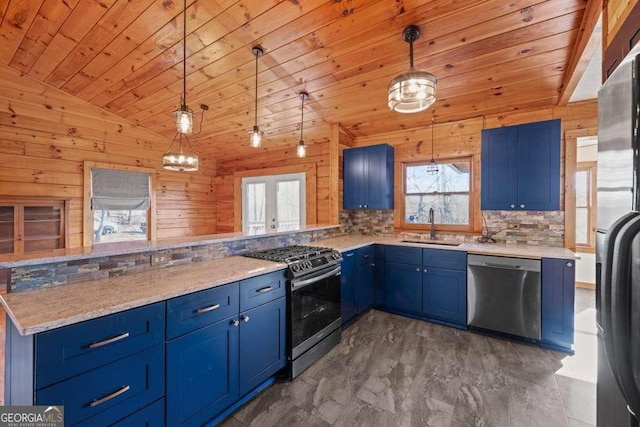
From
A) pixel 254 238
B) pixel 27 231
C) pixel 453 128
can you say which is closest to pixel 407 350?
pixel 254 238

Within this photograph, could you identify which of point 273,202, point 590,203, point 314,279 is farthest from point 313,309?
point 590,203

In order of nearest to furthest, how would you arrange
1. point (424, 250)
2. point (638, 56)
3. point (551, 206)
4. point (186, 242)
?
point (638, 56), point (186, 242), point (551, 206), point (424, 250)

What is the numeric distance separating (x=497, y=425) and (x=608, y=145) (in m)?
1.76

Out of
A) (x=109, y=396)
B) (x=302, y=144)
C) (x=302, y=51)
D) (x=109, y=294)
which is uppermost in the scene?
(x=302, y=51)

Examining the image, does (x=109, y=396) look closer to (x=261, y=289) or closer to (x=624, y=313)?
(x=261, y=289)

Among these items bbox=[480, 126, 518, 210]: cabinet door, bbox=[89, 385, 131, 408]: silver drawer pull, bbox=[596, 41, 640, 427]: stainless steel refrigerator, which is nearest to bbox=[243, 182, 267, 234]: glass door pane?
bbox=[480, 126, 518, 210]: cabinet door

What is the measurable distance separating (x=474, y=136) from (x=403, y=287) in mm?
2127

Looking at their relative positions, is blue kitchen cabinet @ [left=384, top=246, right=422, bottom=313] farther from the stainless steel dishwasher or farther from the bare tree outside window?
the bare tree outside window

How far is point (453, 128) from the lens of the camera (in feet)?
12.1

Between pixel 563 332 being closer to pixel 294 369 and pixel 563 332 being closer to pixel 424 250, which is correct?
pixel 424 250

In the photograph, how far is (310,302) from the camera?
7.89ft

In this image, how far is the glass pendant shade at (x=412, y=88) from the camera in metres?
1.71

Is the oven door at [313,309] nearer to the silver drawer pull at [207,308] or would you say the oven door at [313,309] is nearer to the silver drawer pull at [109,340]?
the silver drawer pull at [207,308]

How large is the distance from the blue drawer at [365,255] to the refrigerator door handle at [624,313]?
2.65 metres
